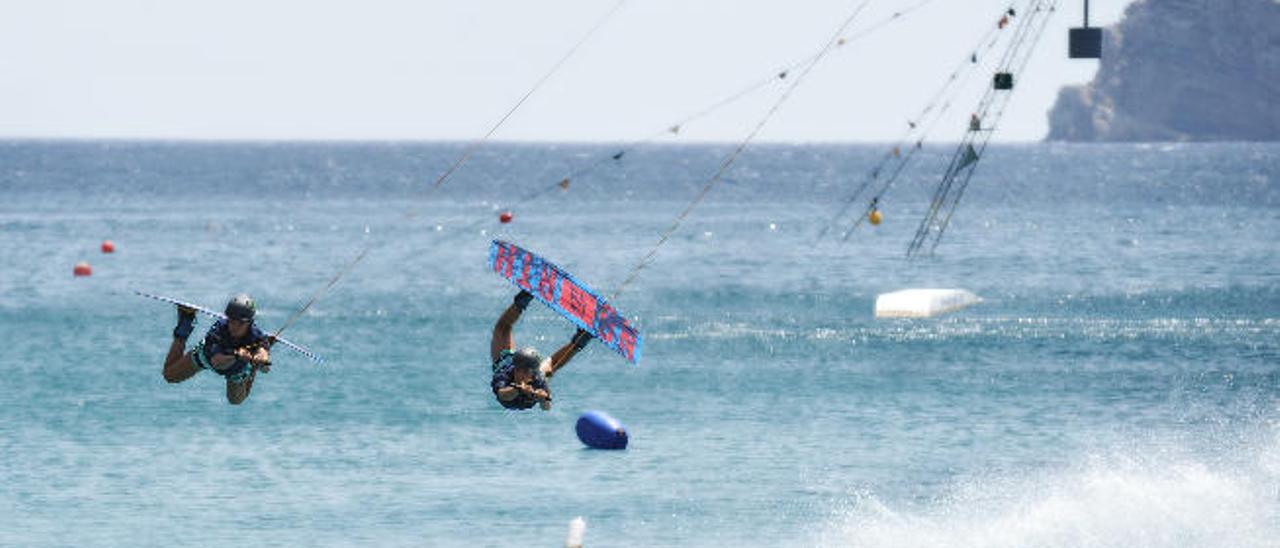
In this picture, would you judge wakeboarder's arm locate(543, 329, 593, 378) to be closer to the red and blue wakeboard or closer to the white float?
the red and blue wakeboard

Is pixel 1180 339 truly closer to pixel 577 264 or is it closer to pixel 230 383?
pixel 577 264

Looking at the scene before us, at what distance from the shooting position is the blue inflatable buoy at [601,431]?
33375 millimetres

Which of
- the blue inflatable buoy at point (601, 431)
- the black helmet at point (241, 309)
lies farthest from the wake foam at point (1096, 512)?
the black helmet at point (241, 309)

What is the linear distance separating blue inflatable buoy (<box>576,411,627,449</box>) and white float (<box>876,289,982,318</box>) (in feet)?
178

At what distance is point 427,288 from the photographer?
105m

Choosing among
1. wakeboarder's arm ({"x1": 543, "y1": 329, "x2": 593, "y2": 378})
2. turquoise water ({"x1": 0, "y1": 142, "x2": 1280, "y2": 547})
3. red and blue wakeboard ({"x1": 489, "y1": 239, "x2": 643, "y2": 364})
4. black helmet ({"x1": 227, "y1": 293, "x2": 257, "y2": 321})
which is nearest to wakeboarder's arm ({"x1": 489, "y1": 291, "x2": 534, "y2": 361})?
red and blue wakeboard ({"x1": 489, "y1": 239, "x2": 643, "y2": 364})

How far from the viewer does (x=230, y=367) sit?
27.2 metres

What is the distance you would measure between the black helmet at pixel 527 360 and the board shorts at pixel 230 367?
327cm

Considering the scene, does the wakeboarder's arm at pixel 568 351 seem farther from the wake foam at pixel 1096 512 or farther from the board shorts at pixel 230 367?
the wake foam at pixel 1096 512

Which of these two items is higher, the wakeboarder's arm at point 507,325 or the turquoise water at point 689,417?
the wakeboarder's arm at point 507,325

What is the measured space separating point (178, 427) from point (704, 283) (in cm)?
4755

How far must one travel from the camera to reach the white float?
87.6 meters

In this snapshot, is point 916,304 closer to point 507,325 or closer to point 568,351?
point 568,351

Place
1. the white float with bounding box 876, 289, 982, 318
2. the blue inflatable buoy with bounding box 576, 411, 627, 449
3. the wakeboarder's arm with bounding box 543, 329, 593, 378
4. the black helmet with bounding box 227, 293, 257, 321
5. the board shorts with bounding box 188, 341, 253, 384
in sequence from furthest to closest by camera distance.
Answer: the white float with bounding box 876, 289, 982, 318 < the blue inflatable buoy with bounding box 576, 411, 627, 449 < the wakeboarder's arm with bounding box 543, 329, 593, 378 < the board shorts with bounding box 188, 341, 253, 384 < the black helmet with bounding box 227, 293, 257, 321
